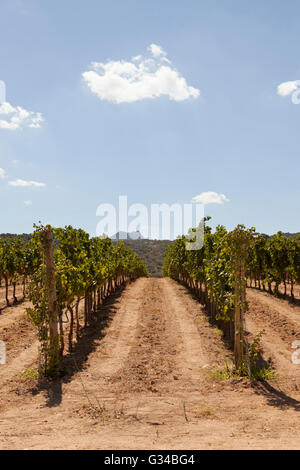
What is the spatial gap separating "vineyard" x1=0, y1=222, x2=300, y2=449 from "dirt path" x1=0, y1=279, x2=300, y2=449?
0.03 m

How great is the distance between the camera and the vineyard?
7.28 m

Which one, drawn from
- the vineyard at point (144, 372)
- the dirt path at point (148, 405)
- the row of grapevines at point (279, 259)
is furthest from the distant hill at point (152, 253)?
the dirt path at point (148, 405)

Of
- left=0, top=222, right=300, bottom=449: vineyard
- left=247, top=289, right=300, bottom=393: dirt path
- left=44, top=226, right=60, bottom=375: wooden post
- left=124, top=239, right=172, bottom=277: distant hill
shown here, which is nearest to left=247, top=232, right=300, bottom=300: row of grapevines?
left=247, top=289, right=300, bottom=393: dirt path

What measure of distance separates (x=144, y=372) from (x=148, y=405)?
310cm

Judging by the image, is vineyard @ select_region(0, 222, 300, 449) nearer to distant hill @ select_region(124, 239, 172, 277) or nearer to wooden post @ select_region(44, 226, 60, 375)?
wooden post @ select_region(44, 226, 60, 375)

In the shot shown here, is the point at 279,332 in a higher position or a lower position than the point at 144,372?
lower

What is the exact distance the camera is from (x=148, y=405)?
911 centimetres

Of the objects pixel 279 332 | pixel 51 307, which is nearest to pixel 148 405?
pixel 51 307

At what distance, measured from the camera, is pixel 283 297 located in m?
34.2

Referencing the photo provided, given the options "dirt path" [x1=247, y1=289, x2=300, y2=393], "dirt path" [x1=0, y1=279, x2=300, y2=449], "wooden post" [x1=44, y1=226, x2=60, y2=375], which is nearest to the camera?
"dirt path" [x1=0, y1=279, x2=300, y2=449]

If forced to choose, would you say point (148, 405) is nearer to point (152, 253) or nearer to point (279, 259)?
point (279, 259)
